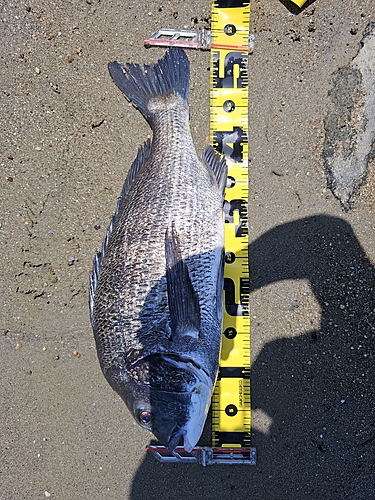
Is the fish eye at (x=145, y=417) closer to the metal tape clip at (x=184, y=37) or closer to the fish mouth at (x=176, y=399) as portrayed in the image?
the fish mouth at (x=176, y=399)

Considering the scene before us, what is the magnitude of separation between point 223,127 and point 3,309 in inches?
82.6

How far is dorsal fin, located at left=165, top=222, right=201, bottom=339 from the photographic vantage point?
6.27 ft

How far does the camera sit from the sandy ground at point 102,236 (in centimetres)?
257

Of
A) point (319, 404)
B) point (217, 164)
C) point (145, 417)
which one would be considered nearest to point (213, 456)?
point (319, 404)

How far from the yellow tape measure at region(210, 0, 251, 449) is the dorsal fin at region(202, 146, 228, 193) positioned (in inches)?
8.6

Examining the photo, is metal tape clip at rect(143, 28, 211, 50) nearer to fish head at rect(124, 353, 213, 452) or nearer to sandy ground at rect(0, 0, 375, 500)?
sandy ground at rect(0, 0, 375, 500)

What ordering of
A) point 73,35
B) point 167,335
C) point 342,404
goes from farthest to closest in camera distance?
1. point 73,35
2. point 342,404
3. point 167,335

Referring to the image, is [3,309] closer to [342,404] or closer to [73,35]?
[73,35]

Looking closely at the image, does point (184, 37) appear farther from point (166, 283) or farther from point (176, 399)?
point (176, 399)

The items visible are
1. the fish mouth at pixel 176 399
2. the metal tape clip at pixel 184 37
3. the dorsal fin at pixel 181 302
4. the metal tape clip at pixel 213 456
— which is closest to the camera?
the fish mouth at pixel 176 399

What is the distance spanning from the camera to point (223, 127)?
2.67 meters

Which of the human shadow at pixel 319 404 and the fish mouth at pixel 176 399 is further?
the human shadow at pixel 319 404

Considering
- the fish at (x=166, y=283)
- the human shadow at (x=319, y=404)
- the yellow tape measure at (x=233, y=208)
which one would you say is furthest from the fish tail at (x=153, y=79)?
the human shadow at (x=319, y=404)

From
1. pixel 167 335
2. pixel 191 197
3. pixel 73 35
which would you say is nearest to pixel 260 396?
pixel 167 335
